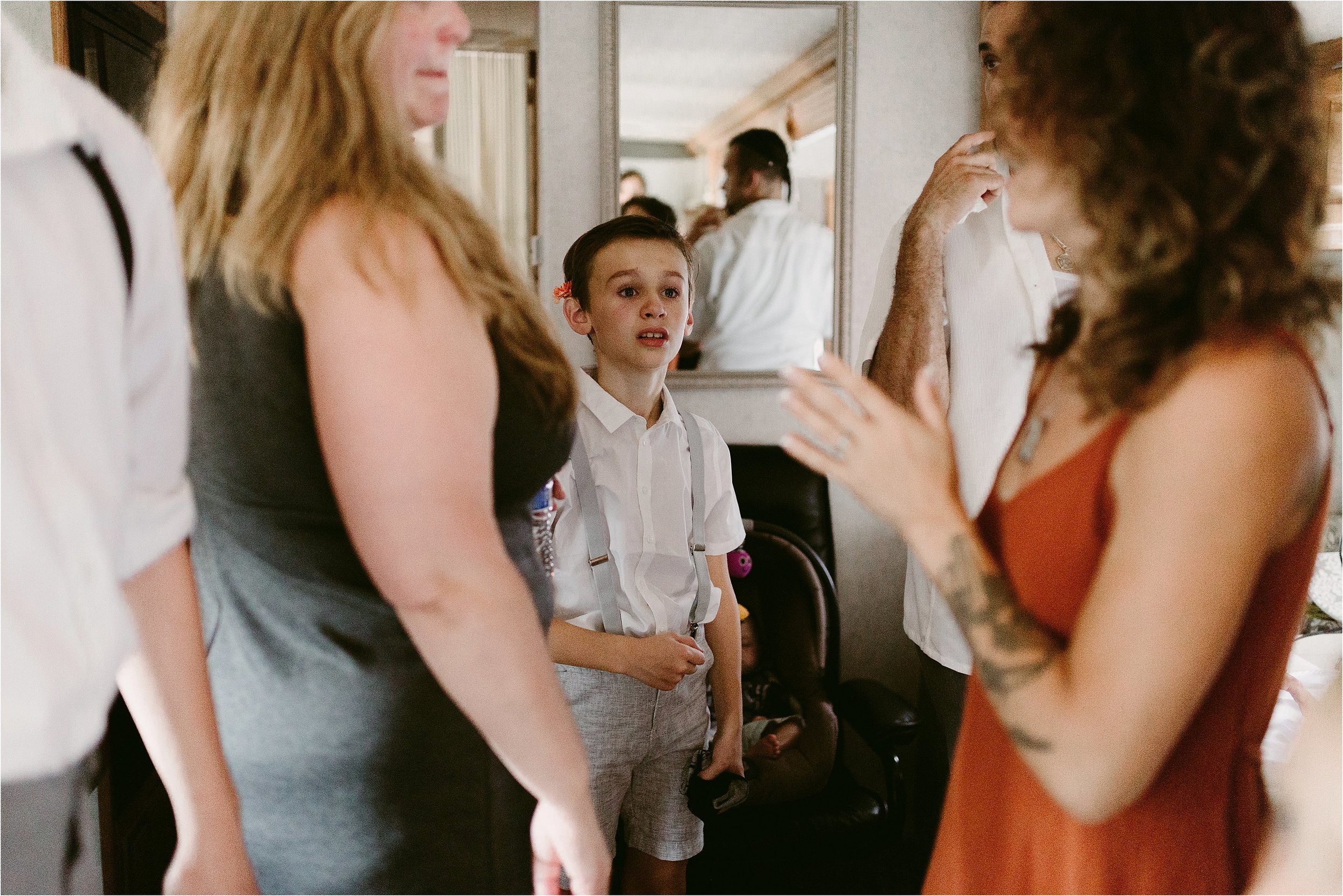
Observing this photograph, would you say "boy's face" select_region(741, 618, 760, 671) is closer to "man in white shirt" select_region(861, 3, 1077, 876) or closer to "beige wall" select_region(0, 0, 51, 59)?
"man in white shirt" select_region(861, 3, 1077, 876)

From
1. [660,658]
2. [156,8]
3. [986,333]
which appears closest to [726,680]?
[660,658]

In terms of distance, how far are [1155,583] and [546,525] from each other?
2.02 feet

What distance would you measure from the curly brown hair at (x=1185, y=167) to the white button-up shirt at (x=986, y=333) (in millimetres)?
494

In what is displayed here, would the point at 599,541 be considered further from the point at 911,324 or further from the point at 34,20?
the point at 34,20

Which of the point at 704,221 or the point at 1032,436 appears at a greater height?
the point at 704,221

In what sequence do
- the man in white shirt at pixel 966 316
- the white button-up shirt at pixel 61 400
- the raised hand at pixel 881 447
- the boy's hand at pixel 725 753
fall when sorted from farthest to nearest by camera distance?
the boy's hand at pixel 725 753
the man in white shirt at pixel 966 316
the raised hand at pixel 881 447
the white button-up shirt at pixel 61 400

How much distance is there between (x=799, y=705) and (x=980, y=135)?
106 centimetres

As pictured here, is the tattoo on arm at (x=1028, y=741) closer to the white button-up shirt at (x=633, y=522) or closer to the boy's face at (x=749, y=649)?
the white button-up shirt at (x=633, y=522)

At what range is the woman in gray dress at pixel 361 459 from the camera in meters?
0.60

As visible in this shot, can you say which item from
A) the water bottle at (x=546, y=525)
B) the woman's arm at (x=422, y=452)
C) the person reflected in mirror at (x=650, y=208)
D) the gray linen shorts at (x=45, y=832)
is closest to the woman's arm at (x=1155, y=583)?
the woman's arm at (x=422, y=452)

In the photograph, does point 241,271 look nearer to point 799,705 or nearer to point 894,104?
point 799,705

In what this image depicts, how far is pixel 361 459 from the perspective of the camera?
60 centimetres

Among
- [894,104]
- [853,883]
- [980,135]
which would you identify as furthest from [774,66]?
[853,883]

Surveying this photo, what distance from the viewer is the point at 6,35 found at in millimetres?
543
